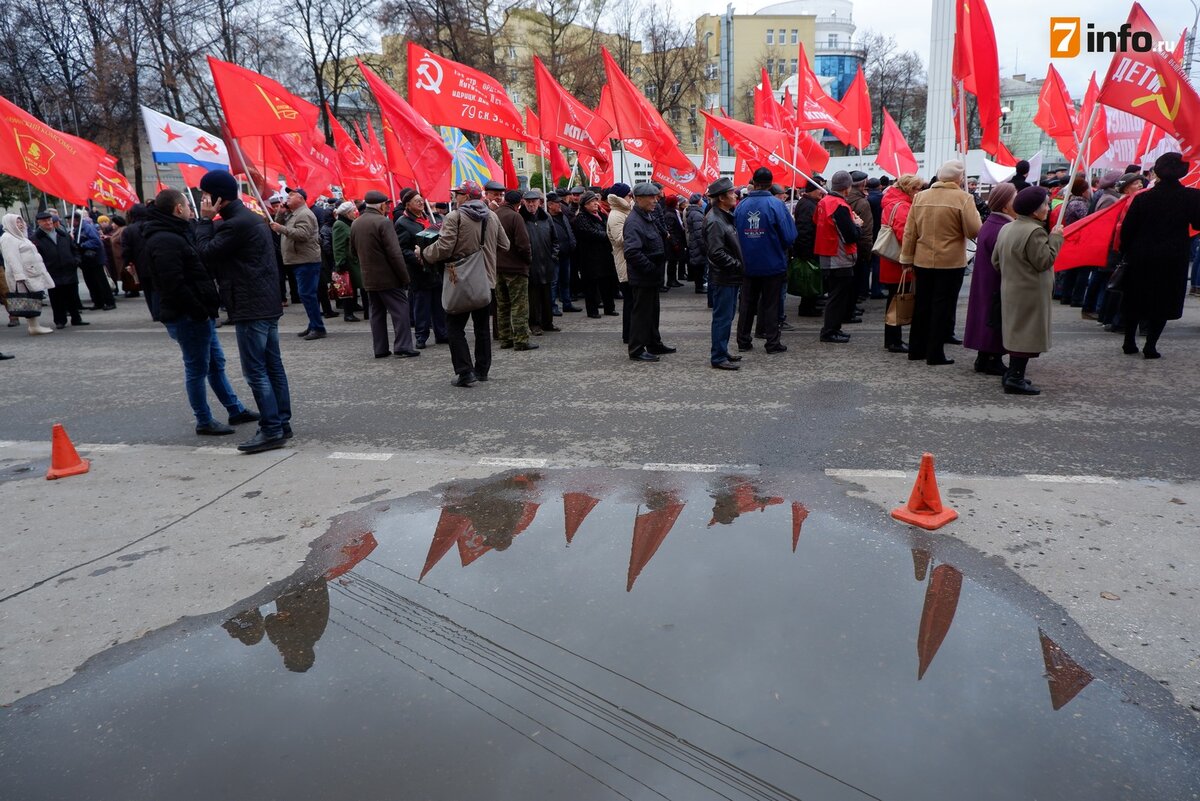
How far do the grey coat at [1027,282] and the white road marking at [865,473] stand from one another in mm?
2591

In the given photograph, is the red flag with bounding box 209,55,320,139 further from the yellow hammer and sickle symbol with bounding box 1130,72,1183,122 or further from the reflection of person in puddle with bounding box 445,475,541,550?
the yellow hammer and sickle symbol with bounding box 1130,72,1183,122

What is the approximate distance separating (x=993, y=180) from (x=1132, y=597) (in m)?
18.2

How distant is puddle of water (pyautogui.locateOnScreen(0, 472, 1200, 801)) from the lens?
2.48 metres

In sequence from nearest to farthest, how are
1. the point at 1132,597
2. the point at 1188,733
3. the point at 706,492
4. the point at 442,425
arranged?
the point at 1188,733 < the point at 1132,597 < the point at 706,492 < the point at 442,425

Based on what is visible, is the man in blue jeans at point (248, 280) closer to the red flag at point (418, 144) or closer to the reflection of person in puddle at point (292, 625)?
the reflection of person in puddle at point (292, 625)

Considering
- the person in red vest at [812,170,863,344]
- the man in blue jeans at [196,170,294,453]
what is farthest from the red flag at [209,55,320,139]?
the person in red vest at [812,170,863,344]

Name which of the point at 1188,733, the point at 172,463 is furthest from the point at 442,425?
the point at 1188,733

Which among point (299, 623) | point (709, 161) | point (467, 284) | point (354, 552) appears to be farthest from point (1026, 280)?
point (709, 161)

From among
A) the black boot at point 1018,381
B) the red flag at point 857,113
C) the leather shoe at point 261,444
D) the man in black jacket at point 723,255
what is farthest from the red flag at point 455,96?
the red flag at point 857,113

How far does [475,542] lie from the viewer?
426cm

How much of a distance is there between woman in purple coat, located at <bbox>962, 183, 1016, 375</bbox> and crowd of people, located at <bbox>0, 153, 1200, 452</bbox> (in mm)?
17

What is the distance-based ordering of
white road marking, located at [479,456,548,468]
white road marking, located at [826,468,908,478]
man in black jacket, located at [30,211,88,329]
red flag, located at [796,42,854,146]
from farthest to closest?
red flag, located at [796,42,854,146] → man in black jacket, located at [30,211,88,329] → white road marking, located at [479,456,548,468] → white road marking, located at [826,468,908,478]

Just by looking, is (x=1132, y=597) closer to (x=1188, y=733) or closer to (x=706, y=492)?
(x=1188, y=733)

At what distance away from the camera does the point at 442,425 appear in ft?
21.7
